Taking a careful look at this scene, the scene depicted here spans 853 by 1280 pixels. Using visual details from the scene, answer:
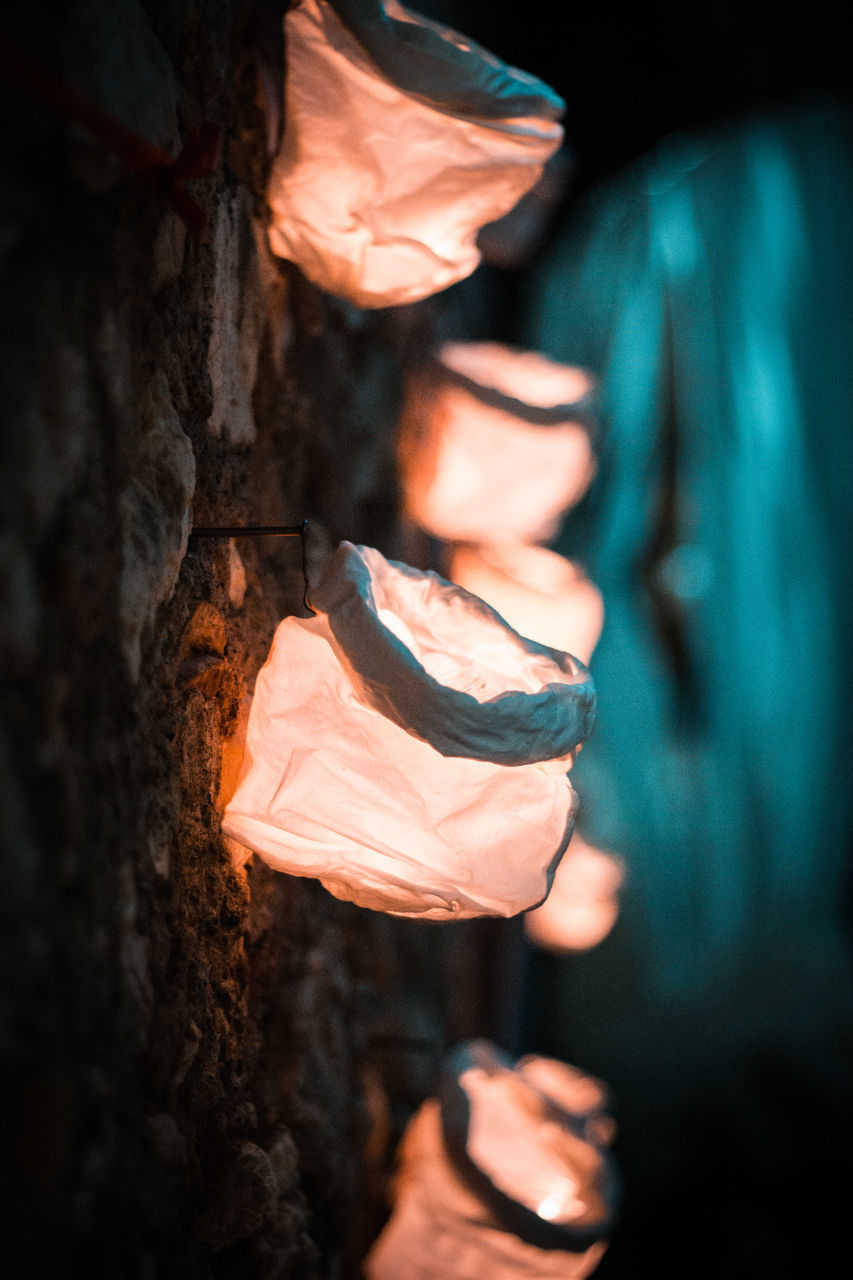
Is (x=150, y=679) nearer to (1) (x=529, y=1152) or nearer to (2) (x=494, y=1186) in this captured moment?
(2) (x=494, y=1186)

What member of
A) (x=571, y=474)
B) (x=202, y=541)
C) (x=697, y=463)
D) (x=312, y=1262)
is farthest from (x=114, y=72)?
(x=697, y=463)

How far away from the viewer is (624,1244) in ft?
5.33

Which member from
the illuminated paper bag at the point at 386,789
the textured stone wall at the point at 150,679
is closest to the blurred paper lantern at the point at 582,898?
the textured stone wall at the point at 150,679

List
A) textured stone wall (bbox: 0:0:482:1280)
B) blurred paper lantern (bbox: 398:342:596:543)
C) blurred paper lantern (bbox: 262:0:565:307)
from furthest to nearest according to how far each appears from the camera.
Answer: blurred paper lantern (bbox: 398:342:596:543) < blurred paper lantern (bbox: 262:0:565:307) < textured stone wall (bbox: 0:0:482:1280)

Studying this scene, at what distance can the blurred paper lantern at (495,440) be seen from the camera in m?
1.19

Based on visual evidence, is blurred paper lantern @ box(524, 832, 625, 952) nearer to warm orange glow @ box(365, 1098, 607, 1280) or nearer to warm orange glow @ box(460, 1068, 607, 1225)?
warm orange glow @ box(460, 1068, 607, 1225)

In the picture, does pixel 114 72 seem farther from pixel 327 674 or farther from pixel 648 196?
pixel 648 196

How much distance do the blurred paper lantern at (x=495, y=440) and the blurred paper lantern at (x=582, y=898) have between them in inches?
29.2

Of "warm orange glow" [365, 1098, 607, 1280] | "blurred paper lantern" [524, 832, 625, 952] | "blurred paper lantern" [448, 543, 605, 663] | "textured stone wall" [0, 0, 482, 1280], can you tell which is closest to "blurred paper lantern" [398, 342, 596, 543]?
"blurred paper lantern" [448, 543, 605, 663]

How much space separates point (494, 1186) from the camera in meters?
0.98

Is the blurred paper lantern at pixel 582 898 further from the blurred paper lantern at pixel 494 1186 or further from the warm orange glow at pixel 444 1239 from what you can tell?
the warm orange glow at pixel 444 1239

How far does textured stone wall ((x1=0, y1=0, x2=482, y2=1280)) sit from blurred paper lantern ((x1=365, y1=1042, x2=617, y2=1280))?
95 millimetres

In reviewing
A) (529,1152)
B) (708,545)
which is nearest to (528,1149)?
(529,1152)

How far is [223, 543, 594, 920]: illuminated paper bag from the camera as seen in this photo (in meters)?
0.65
